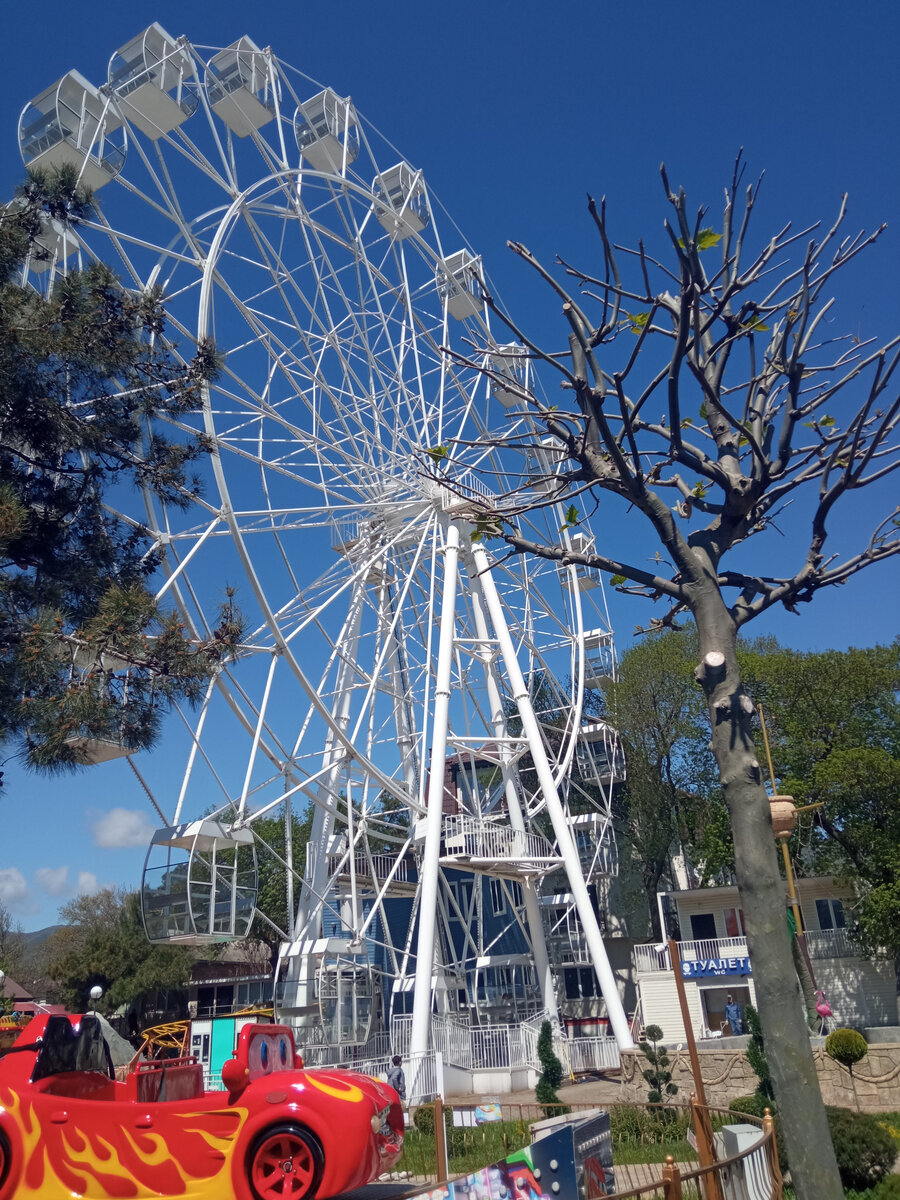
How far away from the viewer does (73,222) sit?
36.3 ft

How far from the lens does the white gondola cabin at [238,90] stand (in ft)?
65.1

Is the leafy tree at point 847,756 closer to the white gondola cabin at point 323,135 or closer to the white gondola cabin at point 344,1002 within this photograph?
the white gondola cabin at point 344,1002

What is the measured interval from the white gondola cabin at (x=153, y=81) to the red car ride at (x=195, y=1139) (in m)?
16.7

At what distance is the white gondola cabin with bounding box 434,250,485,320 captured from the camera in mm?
26208

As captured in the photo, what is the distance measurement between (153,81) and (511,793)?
1723 cm

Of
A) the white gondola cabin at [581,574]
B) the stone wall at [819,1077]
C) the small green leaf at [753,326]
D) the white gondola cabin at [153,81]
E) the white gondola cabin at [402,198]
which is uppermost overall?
the white gondola cabin at [402,198]

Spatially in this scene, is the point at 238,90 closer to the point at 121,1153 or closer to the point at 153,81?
the point at 153,81

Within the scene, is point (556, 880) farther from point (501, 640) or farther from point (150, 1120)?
point (150, 1120)

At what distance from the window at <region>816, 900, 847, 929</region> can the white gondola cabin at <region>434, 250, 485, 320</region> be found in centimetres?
2347

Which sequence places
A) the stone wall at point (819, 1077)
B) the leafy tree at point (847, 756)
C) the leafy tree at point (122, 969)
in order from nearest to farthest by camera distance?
1. the stone wall at point (819, 1077)
2. the leafy tree at point (847, 756)
3. the leafy tree at point (122, 969)

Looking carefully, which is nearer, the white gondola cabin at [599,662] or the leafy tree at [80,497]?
the leafy tree at [80,497]

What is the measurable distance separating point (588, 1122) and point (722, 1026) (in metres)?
25.8

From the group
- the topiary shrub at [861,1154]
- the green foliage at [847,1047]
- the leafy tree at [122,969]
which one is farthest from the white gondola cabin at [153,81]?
the leafy tree at [122,969]

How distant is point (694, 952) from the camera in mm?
30547
